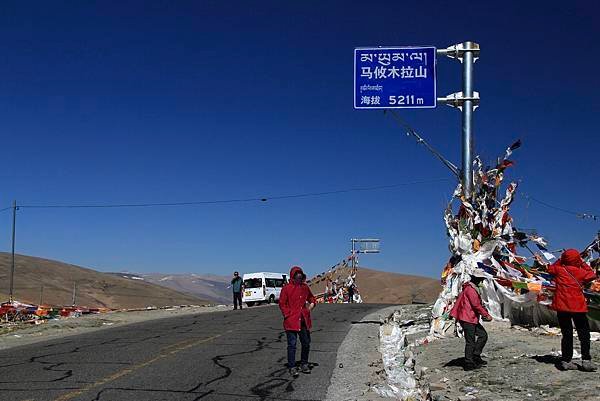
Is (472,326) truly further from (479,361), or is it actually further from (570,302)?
(570,302)

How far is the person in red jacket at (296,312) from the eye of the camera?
1055 cm

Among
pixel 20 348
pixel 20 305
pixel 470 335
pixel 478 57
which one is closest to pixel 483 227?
pixel 478 57

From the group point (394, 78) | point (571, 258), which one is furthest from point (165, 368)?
point (394, 78)

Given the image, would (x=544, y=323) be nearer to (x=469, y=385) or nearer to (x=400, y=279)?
(x=469, y=385)

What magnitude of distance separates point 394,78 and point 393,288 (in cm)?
6914

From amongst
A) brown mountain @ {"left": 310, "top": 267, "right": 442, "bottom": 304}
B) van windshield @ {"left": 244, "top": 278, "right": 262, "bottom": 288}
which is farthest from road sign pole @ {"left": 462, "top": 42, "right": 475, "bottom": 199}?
brown mountain @ {"left": 310, "top": 267, "right": 442, "bottom": 304}

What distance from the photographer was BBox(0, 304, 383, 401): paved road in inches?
342

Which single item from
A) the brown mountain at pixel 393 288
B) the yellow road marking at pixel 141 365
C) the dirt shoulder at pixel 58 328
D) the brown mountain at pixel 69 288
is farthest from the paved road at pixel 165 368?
the brown mountain at pixel 393 288

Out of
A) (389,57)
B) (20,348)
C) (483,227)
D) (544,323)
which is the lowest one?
(20,348)

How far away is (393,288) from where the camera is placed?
82312 millimetres

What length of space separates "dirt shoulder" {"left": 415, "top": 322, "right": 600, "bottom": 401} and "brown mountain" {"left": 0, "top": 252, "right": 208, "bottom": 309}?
41.8 m

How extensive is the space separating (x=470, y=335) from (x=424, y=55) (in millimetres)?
8283

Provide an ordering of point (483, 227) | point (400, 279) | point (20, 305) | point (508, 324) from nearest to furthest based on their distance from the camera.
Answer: point (508, 324) → point (483, 227) → point (20, 305) → point (400, 279)

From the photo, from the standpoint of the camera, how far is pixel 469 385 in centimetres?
845
